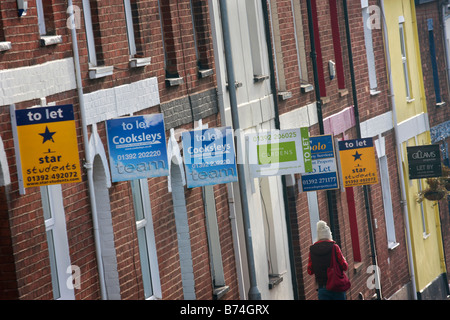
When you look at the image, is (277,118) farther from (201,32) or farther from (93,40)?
(93,40)

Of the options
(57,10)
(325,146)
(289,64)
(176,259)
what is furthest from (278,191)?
(57,10)

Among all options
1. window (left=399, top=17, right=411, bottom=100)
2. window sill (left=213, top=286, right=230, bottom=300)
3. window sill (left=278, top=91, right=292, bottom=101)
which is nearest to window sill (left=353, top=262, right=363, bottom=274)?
window sill (left=278, top=91, right=292, bottom=101)

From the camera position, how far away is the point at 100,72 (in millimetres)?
13070

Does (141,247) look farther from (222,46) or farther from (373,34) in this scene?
(373,34)

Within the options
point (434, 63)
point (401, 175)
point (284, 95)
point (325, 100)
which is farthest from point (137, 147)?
point (434, 63)

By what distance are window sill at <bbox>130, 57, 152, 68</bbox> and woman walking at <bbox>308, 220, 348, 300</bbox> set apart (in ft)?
12.9

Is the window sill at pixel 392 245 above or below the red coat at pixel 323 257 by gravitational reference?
below

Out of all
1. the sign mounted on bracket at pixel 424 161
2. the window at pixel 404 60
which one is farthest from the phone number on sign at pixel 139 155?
the window at pixel 404 60

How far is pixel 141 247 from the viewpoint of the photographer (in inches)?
564

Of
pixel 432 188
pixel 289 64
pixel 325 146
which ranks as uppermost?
pixel 289 64

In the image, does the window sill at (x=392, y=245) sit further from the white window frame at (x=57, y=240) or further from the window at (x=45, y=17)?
the window at (x=45, y=17)

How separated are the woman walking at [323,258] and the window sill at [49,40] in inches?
240

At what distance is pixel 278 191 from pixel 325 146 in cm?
112

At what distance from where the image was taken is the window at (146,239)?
14.2m
